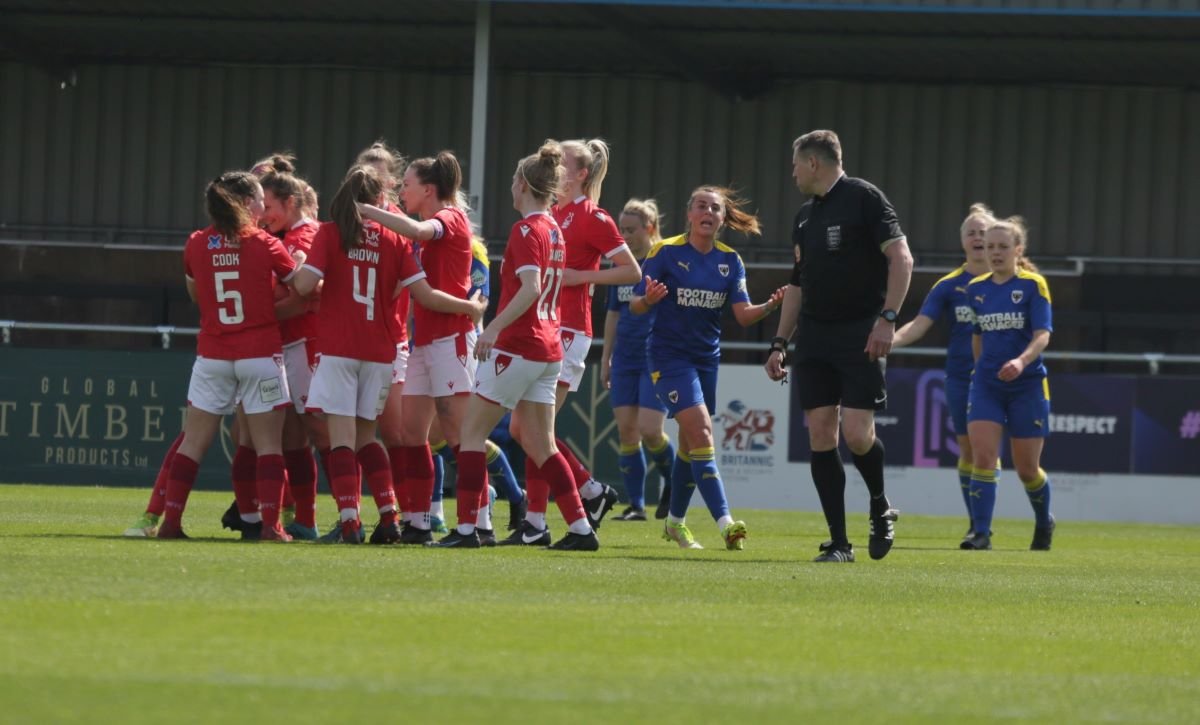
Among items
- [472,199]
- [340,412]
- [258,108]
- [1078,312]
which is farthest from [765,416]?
[258,108]

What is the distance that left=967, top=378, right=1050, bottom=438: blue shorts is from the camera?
12.0 meters

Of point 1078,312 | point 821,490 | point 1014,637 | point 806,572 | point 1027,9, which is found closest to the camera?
point 1014,637

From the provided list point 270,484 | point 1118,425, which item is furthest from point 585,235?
point 1118,425

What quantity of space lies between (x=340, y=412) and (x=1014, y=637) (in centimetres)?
371

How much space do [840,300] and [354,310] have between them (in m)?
2.24

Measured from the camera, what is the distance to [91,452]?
17828 millimetres

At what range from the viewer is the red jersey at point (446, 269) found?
29.9ft

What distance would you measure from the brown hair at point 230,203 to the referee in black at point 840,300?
2.54m

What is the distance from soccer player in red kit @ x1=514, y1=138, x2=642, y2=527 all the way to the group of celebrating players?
0.05 feet

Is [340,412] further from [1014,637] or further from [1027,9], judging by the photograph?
[1027,9]

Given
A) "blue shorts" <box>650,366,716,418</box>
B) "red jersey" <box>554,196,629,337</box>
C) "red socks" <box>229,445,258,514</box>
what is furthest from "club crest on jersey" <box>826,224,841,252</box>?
"red socks" <box>229,445,258,514</box>

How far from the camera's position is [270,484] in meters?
8.98

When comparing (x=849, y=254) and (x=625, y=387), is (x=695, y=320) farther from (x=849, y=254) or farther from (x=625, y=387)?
(x=625, y=387)

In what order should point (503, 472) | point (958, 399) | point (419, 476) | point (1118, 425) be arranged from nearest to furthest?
point (419, 476)
point (503, 472)
point (958, 399)
point (1118, 425)
